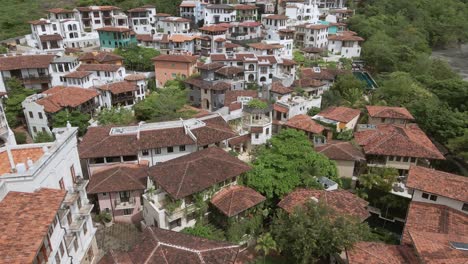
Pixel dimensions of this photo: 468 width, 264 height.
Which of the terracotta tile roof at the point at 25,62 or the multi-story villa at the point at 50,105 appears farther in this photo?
the terracotta tile roof at the point at 25,62

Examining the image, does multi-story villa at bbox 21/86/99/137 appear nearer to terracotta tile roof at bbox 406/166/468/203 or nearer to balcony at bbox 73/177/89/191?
balcony at bbox 73/177/89/191

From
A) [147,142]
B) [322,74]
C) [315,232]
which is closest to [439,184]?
[315,232]

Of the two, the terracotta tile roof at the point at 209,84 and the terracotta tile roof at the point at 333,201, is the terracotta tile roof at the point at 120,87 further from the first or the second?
the terracotta tile roof at the point at 333,201

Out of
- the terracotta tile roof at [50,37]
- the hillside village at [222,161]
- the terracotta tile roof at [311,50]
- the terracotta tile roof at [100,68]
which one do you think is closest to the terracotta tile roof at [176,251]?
the hillside village at [222,161]

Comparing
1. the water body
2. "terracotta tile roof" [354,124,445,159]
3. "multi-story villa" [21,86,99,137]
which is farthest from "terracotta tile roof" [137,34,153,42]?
the water body

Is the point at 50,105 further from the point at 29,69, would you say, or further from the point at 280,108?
the point at 280,108

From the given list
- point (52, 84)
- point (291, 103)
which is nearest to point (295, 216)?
point (291, 103)

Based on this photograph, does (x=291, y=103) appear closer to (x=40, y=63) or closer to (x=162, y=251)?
(x=162, y=251)
